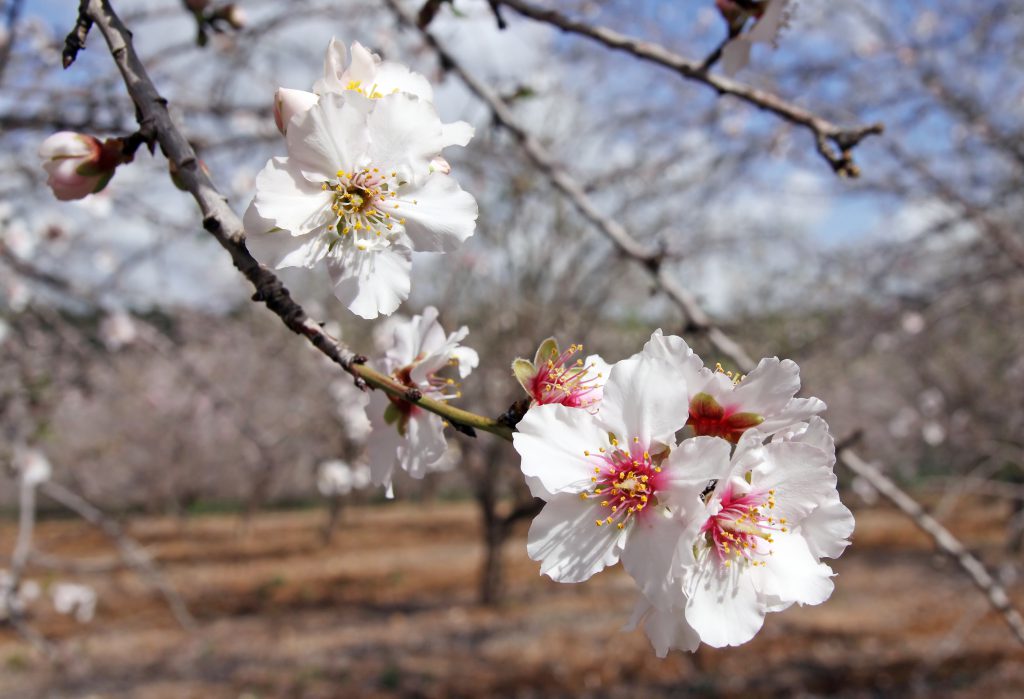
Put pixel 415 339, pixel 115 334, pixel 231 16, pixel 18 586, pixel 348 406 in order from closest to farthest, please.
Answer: pixel 415 339 < pixel 231 16 < pixel 18 586 < pixel 115 334 < pixel 348 406

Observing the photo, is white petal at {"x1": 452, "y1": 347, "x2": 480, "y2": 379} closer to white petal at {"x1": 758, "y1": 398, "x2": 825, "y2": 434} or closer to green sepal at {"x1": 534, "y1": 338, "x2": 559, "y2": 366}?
green sepal at {"x1": 534, "y1": 338, "x2": 559, "y2": 366}

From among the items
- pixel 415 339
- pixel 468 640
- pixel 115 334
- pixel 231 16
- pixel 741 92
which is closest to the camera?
pixel 415 339

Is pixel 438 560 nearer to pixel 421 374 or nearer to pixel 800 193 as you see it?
pixel 800 193

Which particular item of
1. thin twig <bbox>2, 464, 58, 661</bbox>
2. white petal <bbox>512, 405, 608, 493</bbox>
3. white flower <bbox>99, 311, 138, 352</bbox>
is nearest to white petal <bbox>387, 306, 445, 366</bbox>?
white petal <bbox>512, 405, 608, 493</bbox>

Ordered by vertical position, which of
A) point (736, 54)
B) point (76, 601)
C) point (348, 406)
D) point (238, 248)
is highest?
point (348, 406)

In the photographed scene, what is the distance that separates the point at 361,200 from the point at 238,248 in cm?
13

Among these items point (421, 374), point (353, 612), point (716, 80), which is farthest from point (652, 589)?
point (353, 612)

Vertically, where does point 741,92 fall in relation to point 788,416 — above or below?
above

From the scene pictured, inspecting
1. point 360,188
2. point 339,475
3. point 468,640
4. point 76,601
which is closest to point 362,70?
point 360,188

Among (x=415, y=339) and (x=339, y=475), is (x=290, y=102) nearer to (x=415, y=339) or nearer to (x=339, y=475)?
(x=415, y=339)

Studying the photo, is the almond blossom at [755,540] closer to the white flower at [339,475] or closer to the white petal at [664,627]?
the white petal at [664,627]

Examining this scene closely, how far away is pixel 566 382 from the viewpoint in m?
0.76

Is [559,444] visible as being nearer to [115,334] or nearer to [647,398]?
[647,398]

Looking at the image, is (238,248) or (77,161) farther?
(77,161)
